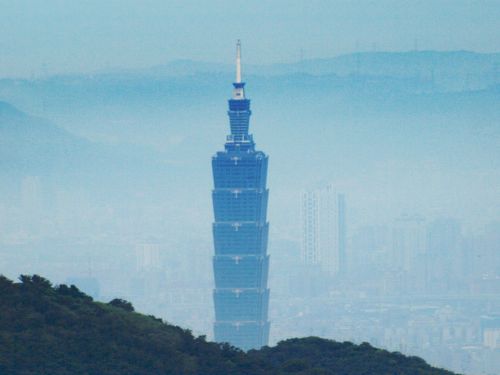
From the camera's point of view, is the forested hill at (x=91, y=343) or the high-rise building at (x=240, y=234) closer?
the forested hill at (x=91, y=343)

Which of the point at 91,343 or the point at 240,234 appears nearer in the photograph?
the point at 91,343

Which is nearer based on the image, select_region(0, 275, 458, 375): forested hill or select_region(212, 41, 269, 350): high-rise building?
select_region(0, 275, 458, 375): forested hill

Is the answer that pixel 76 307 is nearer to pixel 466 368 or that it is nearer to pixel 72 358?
pixel 72 358

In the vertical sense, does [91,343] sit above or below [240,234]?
below

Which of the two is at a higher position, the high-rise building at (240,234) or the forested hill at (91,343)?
Result: the high-rise building at (240,234)
